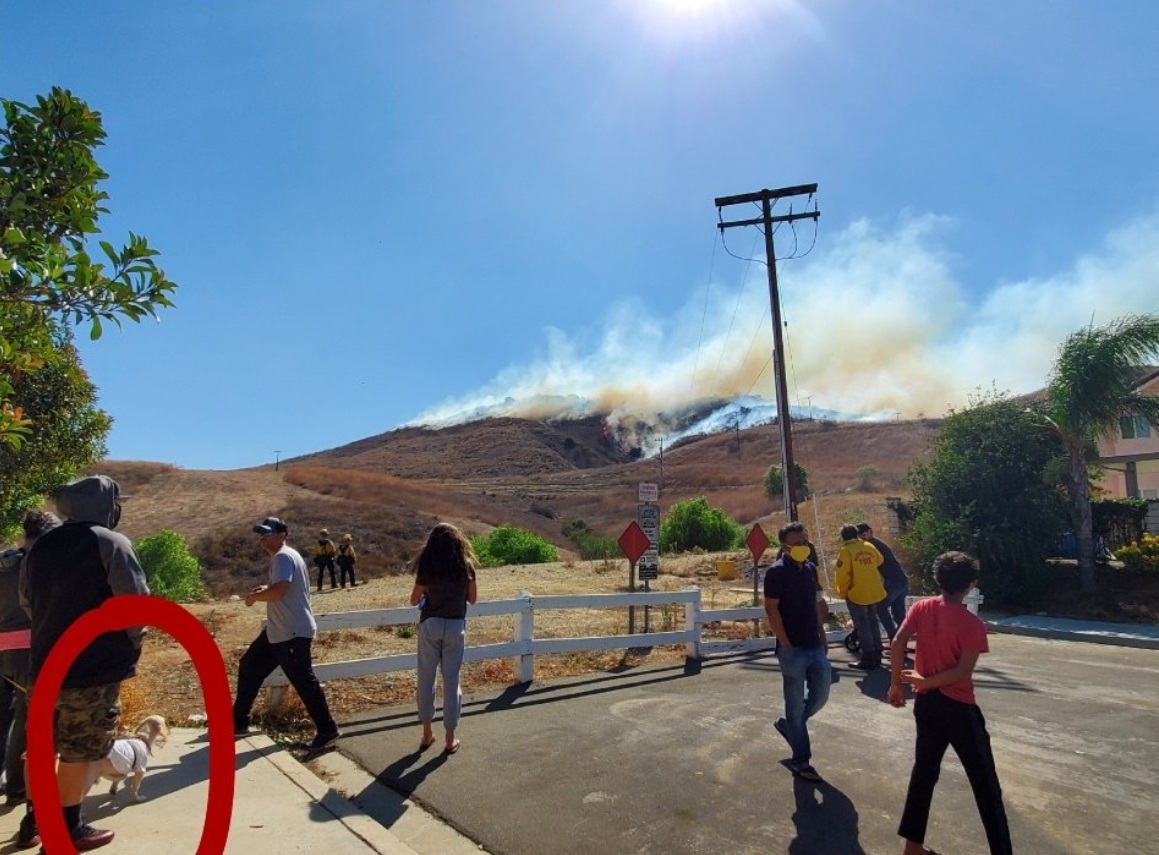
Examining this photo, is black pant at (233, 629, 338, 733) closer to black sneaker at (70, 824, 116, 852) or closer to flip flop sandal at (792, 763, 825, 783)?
black sneaker at (70, 824, 116, 852)

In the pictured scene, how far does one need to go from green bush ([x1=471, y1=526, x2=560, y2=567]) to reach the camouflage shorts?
2525 centimetres

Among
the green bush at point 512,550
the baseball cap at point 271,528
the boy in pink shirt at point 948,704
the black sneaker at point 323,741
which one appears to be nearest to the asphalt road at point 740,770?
the black sneaker at point 323,741

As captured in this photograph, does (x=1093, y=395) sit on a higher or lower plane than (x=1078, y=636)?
higher

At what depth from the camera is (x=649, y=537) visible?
12.0 metres

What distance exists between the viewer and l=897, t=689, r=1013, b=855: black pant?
12.7 ft

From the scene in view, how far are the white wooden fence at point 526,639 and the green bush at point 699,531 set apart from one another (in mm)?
18399

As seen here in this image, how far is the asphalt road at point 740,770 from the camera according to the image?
4488 millimetres

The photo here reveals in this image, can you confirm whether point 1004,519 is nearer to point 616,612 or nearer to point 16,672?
point 616,612

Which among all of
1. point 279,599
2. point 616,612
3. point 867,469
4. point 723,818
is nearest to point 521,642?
point 279,599

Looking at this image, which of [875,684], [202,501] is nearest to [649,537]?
[875,684]

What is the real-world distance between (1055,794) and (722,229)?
16.3 meters

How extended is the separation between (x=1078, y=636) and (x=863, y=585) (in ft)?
20.3

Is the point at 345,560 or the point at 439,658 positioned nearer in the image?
the point at 439,658

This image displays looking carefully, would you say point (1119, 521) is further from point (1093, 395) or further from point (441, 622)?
point (441, 622)
